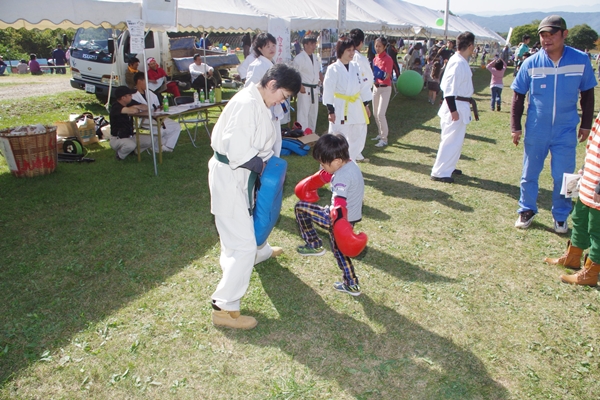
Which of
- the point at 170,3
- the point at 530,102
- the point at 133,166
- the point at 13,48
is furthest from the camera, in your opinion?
the point at 13,48

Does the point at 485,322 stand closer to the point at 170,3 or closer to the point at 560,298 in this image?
the point at 560,298

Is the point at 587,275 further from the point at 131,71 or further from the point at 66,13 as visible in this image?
the point at 131,71

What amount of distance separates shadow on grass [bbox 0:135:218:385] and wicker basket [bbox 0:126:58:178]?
17cm

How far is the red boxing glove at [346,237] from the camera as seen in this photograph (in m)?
2.85

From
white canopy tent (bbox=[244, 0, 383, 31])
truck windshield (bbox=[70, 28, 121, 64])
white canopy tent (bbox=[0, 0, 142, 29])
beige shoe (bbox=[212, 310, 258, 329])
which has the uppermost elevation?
white canopy tent (bbox=[244, 0, 383, 31])

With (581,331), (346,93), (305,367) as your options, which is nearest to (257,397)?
(305,367)

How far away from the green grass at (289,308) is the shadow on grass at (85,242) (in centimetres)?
2

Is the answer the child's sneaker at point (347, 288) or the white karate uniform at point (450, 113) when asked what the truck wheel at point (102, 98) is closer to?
the white karate uniform at point (450, 113)

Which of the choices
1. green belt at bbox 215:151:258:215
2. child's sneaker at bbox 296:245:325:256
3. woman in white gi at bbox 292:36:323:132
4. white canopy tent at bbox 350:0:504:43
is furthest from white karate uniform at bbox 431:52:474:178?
white canopy tent at bbox 350:0:504:43

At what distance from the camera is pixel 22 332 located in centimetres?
309

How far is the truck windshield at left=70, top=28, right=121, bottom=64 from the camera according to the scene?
11984 millimetres

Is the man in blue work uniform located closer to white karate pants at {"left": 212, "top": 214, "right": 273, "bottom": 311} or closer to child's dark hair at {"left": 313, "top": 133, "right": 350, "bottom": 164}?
child's dark hair at {"left": 313, "top": 133, "right": 350, "bottom": 164}

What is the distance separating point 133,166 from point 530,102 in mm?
5795

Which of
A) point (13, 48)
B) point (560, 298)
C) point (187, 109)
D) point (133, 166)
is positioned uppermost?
point (13, 48)
